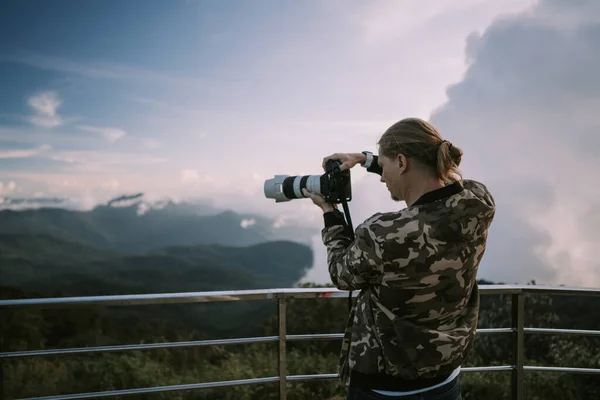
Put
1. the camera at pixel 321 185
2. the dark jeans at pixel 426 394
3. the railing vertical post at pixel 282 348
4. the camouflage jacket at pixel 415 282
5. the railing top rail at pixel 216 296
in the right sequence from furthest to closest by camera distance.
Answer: the railing vertical post at pixel 282 348, the railing top rail at pixel 216 296, the camera at pixel 321 185, the dark jeans at pixel 426 394, the camouflage jacket at pixel 415 282

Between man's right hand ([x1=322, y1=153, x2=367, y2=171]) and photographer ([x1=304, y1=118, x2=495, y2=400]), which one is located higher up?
man's right hand ([x1=322, y1=153, x2=367, y2=171])

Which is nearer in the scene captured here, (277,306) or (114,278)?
(277,306)

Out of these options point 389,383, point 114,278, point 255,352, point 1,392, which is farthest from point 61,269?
point 389,383

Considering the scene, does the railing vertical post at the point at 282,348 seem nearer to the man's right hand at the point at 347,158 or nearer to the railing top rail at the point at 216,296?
the railing top rail at the point at 216,296

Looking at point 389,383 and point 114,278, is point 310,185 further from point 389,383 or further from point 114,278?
point 114,278

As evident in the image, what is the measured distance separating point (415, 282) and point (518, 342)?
5.58 feet

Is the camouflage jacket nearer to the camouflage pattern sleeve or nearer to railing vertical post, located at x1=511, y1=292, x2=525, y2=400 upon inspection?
the camouflage pattern sleeve

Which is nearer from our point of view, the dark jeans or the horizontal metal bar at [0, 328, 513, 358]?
the dark jeans

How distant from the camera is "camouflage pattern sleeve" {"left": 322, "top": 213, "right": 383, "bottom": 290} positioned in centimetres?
122

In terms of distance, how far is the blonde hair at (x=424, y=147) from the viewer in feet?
4.19

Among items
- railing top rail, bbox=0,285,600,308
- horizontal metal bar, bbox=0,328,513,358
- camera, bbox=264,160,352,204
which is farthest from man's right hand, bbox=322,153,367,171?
horizontal metal bar, bbox=0,328,513,358

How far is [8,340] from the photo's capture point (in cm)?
1133

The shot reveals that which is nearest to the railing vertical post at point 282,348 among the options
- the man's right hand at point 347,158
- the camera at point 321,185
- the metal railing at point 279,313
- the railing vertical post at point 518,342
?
the metal railing at point 279,313

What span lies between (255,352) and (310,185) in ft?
20.3
